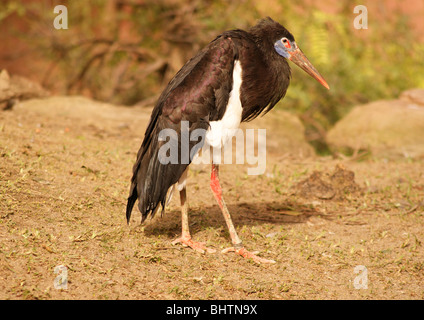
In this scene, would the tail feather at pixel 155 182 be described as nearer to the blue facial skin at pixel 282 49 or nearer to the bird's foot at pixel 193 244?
the bird's foot at pixel 193 244

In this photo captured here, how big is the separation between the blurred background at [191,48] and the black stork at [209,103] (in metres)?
3.95

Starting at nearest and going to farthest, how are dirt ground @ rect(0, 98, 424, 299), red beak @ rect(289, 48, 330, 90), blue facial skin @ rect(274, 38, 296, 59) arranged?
dirt ground @ rect(0, 98, 424, 299)
blue facial skin @ rect(274, 38, 296, 59)
red beak @ rect(289, 48, 330, 90)

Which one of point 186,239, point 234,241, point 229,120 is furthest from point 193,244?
point 229,120

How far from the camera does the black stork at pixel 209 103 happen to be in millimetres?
3930

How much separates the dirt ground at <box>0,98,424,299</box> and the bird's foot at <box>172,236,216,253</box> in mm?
55

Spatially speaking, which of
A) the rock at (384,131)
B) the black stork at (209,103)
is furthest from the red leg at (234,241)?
the rock at (384,131)

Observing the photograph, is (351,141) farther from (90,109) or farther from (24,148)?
(24,148)

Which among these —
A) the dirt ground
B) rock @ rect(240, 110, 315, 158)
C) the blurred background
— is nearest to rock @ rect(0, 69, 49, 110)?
the dirt ground

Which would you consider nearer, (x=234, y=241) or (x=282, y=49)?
(x=234, y=241)

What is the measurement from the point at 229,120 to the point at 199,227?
3.44ft

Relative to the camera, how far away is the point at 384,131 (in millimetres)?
7027

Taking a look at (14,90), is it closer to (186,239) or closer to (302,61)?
(186,239)

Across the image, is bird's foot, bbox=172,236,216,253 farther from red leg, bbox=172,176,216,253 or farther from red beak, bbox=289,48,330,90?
red beak, bbox=289,48,330,90

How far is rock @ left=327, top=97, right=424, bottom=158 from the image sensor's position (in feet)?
22.6
